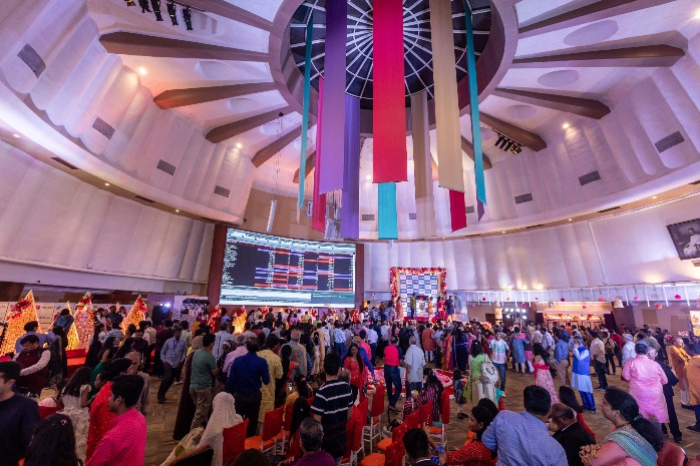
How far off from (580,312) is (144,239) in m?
21.5

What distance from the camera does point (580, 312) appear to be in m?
16.5

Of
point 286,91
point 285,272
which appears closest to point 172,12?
point 286,91

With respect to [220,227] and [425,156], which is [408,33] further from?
[220,227]

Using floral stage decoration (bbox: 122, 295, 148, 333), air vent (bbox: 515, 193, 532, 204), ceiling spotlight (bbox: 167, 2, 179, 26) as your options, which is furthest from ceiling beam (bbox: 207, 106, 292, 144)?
air vent (bbox: 515, 193, 532, 204)

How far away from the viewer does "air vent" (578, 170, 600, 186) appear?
12.3 m

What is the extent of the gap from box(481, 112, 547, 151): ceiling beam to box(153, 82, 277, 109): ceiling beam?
884 centimetres

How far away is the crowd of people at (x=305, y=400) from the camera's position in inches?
83.2

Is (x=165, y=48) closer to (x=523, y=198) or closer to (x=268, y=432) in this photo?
(x=268, y=432)

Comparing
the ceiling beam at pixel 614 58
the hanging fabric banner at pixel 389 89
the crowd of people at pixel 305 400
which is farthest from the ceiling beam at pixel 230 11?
the ceiling beam at pixel 614 58

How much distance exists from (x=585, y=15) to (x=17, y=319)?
52.9 ft

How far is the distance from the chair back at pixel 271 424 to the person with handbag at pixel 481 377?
355 cm

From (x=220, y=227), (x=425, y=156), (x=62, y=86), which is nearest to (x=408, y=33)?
(x=425, y=156)

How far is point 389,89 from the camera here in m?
7.52

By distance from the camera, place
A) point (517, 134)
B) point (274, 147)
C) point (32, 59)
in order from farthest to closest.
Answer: point (274, 147)
point (517, 134)
point (32, 59)
